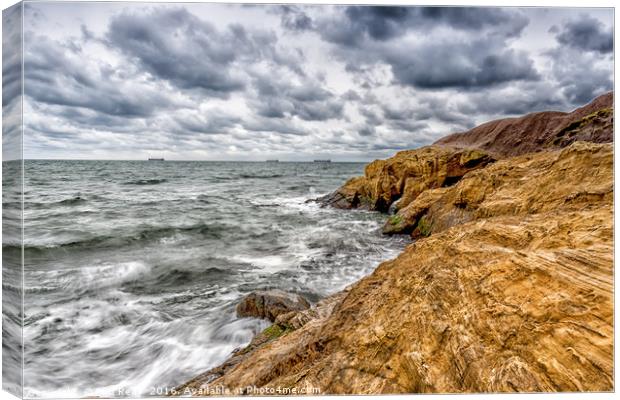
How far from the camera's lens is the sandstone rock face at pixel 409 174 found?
15492 millimetres

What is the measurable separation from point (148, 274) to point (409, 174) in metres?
12.6

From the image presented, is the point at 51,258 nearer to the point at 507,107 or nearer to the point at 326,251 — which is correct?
the point at 326,251

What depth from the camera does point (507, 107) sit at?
19.0 feet

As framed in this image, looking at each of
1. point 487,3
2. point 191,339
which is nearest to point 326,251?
point 191,339

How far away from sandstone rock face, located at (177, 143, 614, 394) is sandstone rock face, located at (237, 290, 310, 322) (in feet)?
6.77

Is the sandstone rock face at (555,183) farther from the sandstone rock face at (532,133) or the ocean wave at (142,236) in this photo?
the ocean wave at (142,236)

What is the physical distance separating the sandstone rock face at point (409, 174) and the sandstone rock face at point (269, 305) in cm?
1070

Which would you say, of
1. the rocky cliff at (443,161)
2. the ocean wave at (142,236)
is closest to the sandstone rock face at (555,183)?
the rocky cliff at (443,161)

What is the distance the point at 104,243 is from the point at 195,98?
8.07 meters

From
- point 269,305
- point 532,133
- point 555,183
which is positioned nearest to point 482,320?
point 555,183

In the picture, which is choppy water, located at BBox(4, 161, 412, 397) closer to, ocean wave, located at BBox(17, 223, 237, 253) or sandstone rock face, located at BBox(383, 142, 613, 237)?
ocean wave, located at BBox(17, 223, 237, 253)

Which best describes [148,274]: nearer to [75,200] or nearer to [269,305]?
[269,305]

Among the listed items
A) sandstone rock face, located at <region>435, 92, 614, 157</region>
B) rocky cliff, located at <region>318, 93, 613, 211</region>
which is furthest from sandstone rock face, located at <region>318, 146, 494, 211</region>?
sandstone rock face, located at <region>435, 92, 614, 157</region>

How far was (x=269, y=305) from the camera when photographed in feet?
20.0
